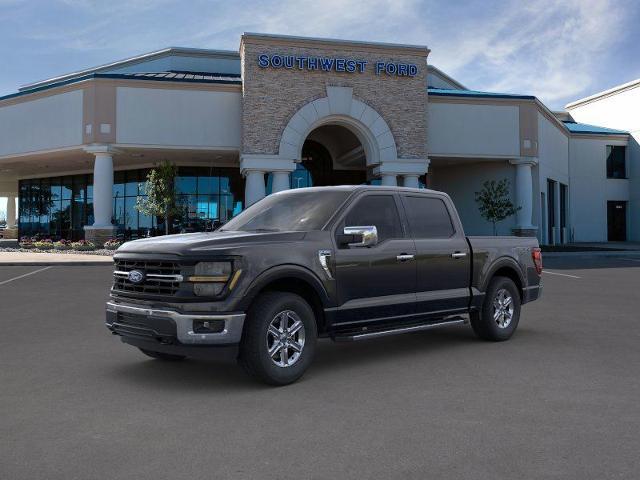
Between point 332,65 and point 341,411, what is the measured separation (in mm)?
26814

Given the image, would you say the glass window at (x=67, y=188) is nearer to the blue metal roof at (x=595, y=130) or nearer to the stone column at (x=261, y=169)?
the stone column at (x=261, y=169)

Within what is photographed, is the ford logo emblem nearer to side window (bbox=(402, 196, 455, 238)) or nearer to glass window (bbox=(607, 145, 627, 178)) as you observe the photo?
side window (bbox=(402, 196, 455, 238))

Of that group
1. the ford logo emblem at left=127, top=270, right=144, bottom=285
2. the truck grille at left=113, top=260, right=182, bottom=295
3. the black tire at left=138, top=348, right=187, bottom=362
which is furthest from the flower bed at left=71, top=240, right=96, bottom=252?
the ford logo emblem at left=127, top=270, right=144, bottom=285

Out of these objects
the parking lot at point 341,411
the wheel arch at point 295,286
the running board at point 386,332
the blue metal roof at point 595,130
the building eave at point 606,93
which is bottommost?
the parking lot at point 341,411

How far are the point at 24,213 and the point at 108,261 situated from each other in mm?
24373

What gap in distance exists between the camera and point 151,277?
5965mm

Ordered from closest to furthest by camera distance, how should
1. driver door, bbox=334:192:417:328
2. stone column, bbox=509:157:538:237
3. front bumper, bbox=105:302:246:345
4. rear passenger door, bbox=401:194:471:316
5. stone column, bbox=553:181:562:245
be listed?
front bumper, bbox=105:302:246:345 → driver door, bbox=334:192:417:328 → rear passenger door, bbox=401:194:471:316 → stone column, bbox=509:157:538:237 → stone column, bbox=553:181:562:245

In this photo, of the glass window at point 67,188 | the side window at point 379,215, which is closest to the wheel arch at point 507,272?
the side window at point 379,215

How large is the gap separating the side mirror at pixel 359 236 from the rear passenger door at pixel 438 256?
110 centimetres

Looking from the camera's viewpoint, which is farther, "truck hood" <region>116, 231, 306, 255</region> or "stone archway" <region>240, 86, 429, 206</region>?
"stone archway" <region>240, 86, 429, 206</region>

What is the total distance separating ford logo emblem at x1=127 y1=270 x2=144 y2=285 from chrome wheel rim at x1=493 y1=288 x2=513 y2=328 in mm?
4595

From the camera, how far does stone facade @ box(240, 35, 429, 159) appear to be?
29484mm

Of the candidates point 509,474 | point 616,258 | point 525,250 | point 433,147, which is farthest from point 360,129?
point 509,474

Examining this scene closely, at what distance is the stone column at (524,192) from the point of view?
3409 centimetres
